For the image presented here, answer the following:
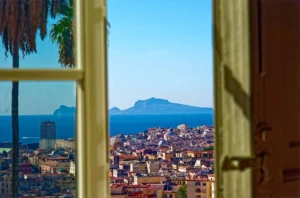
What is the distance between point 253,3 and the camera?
1.31 meters

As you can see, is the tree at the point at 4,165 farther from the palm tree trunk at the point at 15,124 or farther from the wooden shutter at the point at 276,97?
the wooden shutter at the point at 276,97

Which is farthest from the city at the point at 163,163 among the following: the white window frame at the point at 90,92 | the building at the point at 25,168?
the building at the point at 25,168

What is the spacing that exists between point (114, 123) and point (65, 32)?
33 cm

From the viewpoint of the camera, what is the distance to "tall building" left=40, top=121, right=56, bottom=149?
4.22 ft

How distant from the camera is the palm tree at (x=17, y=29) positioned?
49.6 inches

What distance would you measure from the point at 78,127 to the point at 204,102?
442 millimetres

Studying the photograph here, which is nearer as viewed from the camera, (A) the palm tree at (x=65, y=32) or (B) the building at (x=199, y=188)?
(A) the palm tree at (x=65, y=32)

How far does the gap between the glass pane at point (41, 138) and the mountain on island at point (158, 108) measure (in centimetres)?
17

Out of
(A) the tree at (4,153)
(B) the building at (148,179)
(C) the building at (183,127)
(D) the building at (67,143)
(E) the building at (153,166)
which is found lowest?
(B) the building at (148,179)

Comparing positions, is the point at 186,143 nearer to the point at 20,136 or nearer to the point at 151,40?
the point at 151,40

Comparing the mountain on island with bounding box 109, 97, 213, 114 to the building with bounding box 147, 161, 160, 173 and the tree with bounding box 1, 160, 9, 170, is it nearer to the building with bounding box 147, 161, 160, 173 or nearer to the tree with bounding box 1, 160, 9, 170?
the building with bounding box 147, 161, 160, 173

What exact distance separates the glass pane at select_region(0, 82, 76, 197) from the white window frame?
0.08 ft

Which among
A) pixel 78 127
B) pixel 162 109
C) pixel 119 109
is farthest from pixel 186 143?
pixel 78 127

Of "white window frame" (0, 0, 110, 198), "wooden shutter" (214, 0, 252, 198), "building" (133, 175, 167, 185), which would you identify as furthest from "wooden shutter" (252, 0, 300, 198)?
"white window frame" (0, 0, 110, 198)
